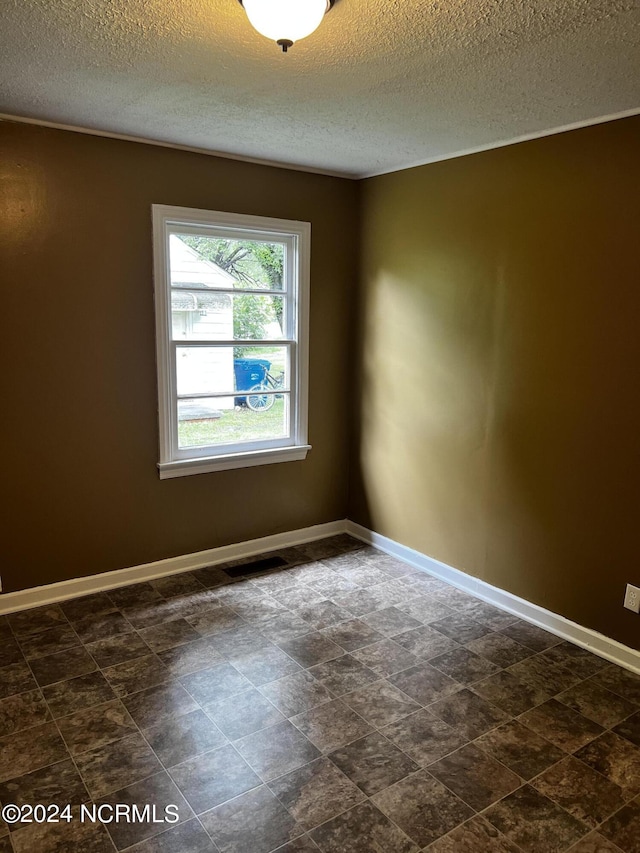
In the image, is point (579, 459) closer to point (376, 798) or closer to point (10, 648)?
point (376, 798)

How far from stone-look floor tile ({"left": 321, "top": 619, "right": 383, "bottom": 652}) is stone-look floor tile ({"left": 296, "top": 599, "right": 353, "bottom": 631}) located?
0.04 m

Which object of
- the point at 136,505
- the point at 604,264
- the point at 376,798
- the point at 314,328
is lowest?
the point at 376,798

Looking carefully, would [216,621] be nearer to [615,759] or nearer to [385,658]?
[385,658]

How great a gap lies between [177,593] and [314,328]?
6.22 ft

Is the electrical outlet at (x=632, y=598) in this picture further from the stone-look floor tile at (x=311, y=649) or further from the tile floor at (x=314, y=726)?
the stone-look floor tile at (x=311, y=649)

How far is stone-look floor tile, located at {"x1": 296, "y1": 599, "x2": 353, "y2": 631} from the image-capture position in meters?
3.11

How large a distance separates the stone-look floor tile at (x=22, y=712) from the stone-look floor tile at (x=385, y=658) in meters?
1.35

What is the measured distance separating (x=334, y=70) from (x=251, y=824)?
254cm

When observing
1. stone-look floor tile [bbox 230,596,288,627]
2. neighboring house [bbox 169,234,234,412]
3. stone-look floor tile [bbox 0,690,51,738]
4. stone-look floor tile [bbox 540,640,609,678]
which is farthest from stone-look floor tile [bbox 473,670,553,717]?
neighboring house [bbox 169,234,234,412]

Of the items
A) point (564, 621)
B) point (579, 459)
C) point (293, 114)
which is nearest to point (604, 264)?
point (579, 459)

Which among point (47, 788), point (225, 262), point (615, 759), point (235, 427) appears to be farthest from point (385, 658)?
point (225, 262)

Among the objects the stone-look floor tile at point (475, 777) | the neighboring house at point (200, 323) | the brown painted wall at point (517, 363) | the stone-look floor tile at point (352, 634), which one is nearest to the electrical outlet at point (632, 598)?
the brown painted wall at point (517, 363)

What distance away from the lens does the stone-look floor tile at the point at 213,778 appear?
197 cm

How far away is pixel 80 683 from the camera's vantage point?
2.56 m
